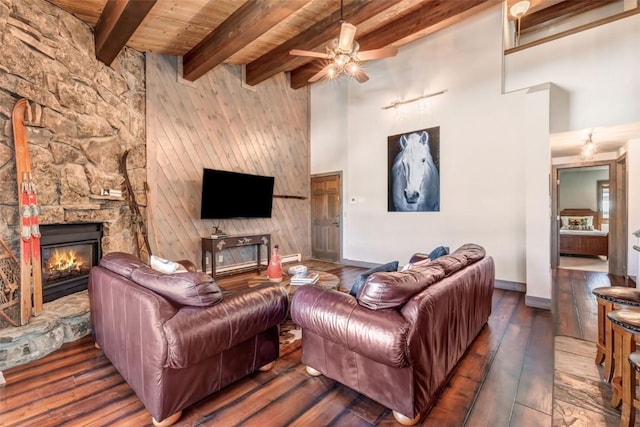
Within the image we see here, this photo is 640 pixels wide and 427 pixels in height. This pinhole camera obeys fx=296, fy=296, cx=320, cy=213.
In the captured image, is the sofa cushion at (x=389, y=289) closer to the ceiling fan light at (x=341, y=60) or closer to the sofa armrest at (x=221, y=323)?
the sofa armrest at (x=221, y=323)

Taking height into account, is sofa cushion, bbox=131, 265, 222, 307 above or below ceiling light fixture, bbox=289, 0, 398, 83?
below

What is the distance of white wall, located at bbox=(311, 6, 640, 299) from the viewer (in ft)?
11.6

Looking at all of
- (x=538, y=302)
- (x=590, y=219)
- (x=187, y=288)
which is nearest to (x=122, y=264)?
(x=187, y=288)

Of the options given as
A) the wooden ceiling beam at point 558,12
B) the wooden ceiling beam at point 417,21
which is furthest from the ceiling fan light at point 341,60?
the wooden ceiling beam at point 558,12

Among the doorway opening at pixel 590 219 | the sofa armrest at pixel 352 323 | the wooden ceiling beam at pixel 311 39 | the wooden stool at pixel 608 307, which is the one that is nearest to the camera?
the sofa armrest at pixel 352 323

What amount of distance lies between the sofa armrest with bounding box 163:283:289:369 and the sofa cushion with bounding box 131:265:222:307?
44mm

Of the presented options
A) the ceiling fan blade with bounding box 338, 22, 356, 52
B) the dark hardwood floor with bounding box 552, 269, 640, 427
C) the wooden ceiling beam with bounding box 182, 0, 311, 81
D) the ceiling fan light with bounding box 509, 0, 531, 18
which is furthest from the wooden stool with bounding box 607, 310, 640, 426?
the ceiling fan light with bounding box 509, 0, 531, 18

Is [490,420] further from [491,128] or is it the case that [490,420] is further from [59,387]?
[491,128]

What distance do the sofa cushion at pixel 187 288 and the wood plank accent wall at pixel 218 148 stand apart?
294cm

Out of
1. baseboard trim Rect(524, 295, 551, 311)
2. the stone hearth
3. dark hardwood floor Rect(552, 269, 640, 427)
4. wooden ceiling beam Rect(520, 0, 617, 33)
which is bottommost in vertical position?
dark hardwood floor Rect(552, 269, 640, 427)

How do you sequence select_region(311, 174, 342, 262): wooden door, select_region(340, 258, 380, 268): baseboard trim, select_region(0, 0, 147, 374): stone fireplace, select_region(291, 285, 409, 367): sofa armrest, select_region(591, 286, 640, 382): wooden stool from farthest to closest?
select_region(311, 174, 342, 262): wooden door < select_region(340, 258, 380, 268): baseboard trim < select_region(0, 0, 147, 374): stone fireplace < select_region(591, 286, 640, 382): wooden stool < select_region(291, 285, 409, 367): sofa armrest

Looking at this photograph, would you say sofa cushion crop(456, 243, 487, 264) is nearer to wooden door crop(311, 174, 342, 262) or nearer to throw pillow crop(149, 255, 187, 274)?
throw pillow crop(149, 255, 187, 274)

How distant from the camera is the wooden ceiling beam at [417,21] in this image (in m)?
3.89

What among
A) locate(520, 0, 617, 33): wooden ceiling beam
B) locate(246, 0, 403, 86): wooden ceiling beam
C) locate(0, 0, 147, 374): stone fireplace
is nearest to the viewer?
locate(0, 0, 147, 374): stone fireplace
